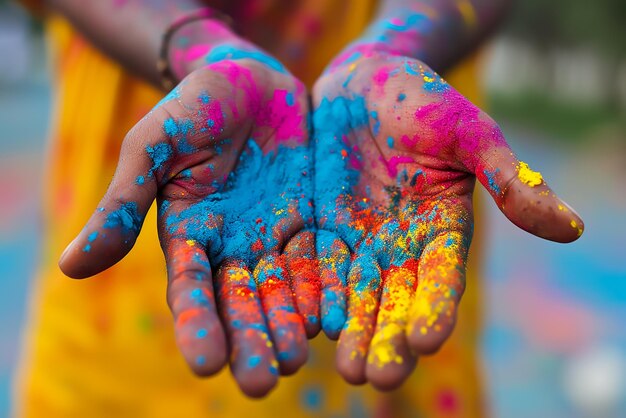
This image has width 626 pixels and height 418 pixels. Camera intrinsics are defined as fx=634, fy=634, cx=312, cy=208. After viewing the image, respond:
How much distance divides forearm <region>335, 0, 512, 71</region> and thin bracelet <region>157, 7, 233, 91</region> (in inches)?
8.7

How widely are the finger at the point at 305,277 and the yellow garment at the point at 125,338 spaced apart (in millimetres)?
309

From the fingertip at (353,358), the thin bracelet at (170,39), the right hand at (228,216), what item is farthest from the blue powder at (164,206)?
the thin bracelet at (170,39)

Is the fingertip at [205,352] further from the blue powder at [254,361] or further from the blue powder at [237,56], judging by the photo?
the blue powder at [237,56]

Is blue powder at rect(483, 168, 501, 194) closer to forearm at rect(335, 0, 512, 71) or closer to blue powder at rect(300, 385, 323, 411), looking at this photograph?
forearm at rect(335, 0, 512, 71)

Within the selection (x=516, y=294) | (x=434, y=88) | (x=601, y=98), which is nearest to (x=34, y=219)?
(x=516, y=294)

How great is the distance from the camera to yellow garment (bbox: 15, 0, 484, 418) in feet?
3.12

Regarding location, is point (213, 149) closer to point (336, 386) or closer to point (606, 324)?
point (336, 386)

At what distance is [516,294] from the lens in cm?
251

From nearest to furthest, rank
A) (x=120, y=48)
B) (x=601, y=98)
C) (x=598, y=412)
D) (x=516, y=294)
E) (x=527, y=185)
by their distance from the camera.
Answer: (x=527, y=185) → (x=120, y=48) → (x=598, y=412) → (x=516, y=294) → (x=601, y=98)

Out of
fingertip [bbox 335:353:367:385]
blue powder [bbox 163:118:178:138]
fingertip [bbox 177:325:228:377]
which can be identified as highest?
blue powder [bbox 163:118:178:138]

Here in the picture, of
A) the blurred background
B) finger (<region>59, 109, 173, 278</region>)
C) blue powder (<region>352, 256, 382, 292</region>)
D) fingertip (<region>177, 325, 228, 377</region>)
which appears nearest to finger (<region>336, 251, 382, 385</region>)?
blue powder (<region>352, 256, 382, 292</region>)

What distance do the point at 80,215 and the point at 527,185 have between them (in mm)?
671

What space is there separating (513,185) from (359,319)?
196 mm

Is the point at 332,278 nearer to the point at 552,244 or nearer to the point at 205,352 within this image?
the point at 205,352
